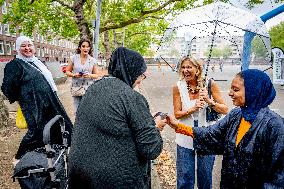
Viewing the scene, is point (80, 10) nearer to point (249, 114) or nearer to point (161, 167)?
point (161, 167)

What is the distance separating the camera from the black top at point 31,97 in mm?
4336

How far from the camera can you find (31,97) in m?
4.47

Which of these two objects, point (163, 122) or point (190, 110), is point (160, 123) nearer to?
point (163, 122)

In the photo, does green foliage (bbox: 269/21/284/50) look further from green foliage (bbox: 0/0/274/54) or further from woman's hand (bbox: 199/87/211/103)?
woman's hand (bbox: 199/87/211/103)

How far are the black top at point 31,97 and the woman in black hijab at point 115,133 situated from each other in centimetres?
225

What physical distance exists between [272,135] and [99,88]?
1.24 metres

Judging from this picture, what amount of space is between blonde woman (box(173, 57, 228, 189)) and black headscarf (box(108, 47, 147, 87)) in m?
1.23

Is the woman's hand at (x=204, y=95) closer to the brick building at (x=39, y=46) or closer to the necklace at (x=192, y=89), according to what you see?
the necklace at (x=192, y=89)

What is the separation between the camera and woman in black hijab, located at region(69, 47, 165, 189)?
7.38 ft

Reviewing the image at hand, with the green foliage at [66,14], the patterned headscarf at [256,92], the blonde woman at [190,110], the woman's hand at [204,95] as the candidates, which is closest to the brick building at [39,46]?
the green foliage at [66,14]

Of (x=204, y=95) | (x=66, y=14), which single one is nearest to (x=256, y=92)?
(x=204, y=95)

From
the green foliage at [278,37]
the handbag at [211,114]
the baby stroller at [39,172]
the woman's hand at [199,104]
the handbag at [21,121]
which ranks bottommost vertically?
the baby stroller at [39,172]

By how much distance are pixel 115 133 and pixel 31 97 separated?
8.47 ft

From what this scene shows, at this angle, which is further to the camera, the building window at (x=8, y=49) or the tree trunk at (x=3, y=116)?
the building window at (x=8, y=49)
